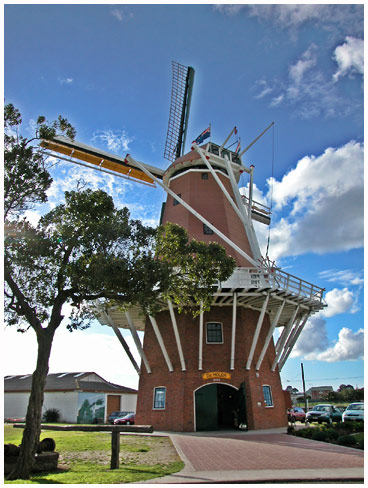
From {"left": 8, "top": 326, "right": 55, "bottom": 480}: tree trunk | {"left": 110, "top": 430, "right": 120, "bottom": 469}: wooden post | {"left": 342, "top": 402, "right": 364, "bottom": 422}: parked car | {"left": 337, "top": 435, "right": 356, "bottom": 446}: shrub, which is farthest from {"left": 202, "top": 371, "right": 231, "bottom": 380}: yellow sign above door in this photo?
{"left": 8, "top": 326, "right": 55, "bottom": 480}: tree trunk

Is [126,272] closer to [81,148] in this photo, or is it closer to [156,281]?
[156,281]

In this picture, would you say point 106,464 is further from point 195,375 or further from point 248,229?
point 248,229

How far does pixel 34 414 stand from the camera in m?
8.69

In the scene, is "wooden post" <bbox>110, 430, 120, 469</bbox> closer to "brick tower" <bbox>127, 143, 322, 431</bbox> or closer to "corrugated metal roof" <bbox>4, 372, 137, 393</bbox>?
"brick tower" <bbox>127, 143, 322, 431</bbox>

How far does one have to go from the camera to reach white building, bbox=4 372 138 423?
31719mm

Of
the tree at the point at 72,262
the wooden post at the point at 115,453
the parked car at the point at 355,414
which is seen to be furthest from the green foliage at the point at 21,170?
the parked car at the point at 355,414

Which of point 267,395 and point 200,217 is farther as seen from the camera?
point 200,217

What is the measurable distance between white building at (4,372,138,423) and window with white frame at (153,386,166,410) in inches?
520

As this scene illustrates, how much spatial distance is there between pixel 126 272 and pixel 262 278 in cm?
1039

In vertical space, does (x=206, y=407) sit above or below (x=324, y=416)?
above

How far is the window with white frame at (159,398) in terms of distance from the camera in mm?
20484

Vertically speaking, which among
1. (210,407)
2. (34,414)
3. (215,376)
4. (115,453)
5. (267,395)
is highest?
(34,414)

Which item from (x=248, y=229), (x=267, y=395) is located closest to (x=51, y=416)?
(x=267, y=395)

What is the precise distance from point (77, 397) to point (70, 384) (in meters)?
2.14
